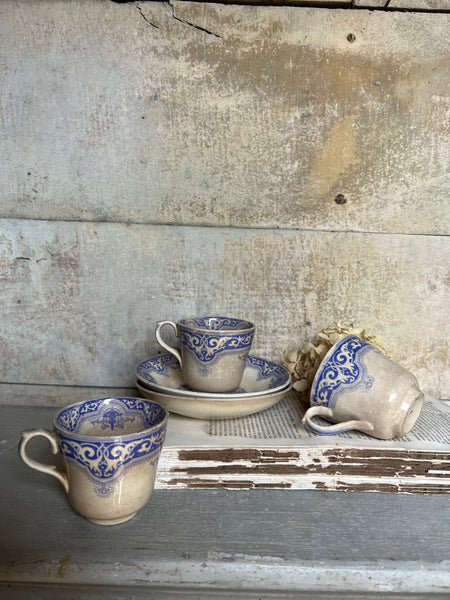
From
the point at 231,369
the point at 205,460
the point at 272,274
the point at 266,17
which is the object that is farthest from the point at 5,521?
the point at 266,17

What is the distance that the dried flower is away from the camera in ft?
2.88

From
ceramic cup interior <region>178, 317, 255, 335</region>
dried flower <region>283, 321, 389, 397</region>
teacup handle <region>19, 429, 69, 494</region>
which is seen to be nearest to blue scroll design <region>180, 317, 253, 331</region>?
ceramic cup interior <region>178, 317, 255, 335</region>

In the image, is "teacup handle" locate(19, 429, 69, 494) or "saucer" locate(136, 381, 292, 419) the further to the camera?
"saucer" locate(136, 381, 292, 419)

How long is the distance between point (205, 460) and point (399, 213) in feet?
2.01

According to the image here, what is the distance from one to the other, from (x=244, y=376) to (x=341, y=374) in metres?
0.22

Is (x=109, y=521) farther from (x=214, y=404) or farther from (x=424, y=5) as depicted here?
(x=424, y=5)

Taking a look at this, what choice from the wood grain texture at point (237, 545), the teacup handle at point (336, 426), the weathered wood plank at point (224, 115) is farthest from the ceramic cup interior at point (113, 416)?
the weathered wood plank at point (224, 115)

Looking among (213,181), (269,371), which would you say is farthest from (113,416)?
(213,181)

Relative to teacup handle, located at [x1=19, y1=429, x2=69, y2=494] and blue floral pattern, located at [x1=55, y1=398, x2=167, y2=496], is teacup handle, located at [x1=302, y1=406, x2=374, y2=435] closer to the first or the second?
blue floral pattern, located at [x1=55, y1=398, x2=167, y2=496]

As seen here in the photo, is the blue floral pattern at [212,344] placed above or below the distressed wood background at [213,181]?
below

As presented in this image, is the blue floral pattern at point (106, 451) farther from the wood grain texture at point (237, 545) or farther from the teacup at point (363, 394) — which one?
the teacup at point (363, 394)

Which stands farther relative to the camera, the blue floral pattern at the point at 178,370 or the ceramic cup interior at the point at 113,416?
the blue floral pattern at the point at 178,370

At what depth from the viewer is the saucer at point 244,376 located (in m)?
0.85

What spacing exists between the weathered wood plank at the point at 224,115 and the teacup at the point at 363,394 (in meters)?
0.31
